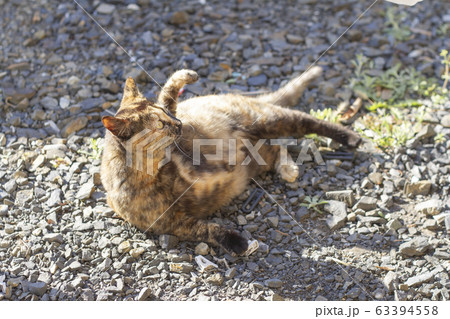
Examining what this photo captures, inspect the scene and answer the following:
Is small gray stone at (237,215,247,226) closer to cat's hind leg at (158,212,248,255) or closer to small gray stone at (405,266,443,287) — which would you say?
cat's hind leg at (158,212,248,255)

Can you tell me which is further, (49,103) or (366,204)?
(49,103)

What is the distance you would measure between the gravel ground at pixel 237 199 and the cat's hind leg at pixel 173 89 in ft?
2.90

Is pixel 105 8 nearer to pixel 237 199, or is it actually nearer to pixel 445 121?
pixel 237 199

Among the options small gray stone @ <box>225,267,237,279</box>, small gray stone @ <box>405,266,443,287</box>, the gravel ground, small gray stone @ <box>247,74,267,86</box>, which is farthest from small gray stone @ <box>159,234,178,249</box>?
small gray stone @ <box>247,74,267,86</box>

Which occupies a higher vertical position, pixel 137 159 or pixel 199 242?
pixel 137 159

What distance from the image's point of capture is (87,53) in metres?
6.38

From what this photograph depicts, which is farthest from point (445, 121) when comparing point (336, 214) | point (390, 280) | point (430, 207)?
point (390, 280)

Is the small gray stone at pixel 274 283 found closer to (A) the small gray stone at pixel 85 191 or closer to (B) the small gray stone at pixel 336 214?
(B) the small gray stone at pixel 336 214

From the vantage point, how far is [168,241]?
4355mm

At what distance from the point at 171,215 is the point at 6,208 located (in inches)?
57.7

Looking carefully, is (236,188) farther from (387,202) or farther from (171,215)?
(387,202)

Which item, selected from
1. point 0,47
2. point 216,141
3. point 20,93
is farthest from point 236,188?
point 0,47

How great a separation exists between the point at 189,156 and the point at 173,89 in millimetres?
660

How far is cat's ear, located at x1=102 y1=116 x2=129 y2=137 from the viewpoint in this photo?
3967mm
